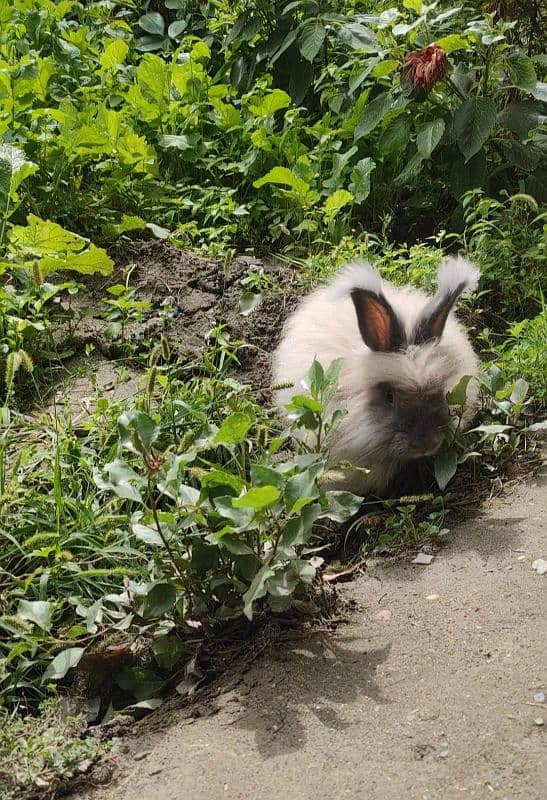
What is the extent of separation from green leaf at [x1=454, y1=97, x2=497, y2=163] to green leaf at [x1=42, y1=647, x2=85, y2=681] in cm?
361

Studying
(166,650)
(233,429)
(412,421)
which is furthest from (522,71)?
(166,650)

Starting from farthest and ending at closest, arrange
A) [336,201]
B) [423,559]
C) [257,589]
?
[336,201]
[423,559]
[257,589]

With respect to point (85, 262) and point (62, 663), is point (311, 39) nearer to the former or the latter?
point (85, 262)

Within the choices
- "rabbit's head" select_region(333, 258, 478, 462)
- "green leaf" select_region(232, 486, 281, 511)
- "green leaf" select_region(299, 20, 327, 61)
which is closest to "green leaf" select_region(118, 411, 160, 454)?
"green leaf" select_region(232, 486, 281, 511)

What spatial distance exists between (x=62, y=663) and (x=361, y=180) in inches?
145

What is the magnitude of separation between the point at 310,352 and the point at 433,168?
7.51 feet

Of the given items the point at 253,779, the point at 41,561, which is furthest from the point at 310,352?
the point at 253,779

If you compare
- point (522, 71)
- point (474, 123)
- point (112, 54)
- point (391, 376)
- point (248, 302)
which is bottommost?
point (248, 302)

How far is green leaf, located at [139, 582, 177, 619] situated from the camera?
3.04 m

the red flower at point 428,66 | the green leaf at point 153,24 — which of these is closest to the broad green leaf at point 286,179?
the red flower at point 428,66

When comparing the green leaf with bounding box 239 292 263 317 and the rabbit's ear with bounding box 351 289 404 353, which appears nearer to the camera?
the rabbit's ear with bounding box 351 289 404 353

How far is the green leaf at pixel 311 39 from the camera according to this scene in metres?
6.06

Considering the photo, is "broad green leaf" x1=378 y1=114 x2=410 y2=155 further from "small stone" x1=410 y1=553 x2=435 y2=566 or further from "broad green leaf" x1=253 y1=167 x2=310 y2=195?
"small stone" x1=410 y1=553 x2=435 y2=566

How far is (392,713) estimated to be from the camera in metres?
2.68
